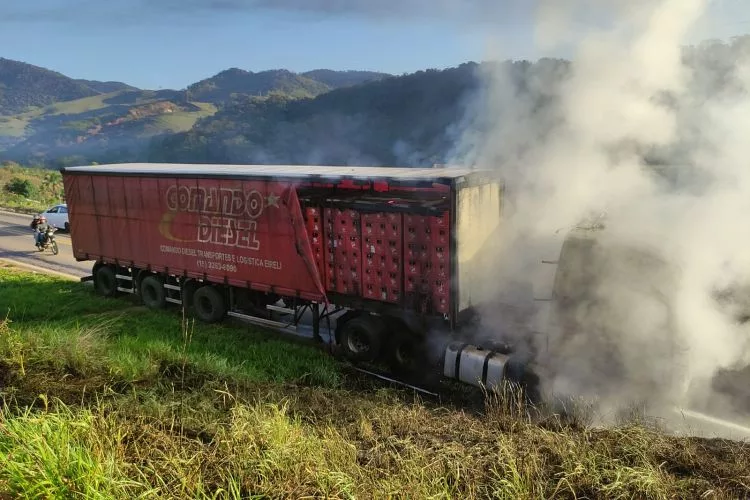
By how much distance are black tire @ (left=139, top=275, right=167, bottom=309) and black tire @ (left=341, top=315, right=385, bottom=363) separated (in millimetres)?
5602

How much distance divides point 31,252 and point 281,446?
21.4 meters

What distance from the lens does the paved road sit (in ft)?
64.3

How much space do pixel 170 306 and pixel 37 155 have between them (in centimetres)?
16313

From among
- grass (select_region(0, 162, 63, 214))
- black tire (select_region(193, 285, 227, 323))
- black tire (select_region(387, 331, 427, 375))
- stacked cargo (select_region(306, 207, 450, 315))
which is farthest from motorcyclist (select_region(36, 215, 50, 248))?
black tire (select_region(387, 331, 427, 375))

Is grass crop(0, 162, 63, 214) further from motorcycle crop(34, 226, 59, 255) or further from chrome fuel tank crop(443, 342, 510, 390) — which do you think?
chrome fuel tank crop(443, 342, 510, 390)

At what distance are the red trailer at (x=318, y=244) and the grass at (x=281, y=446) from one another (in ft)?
5.82

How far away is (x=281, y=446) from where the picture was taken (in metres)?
5.33

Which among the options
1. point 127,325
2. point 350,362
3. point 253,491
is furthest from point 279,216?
point 253,491

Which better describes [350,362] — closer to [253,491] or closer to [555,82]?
[253,491]

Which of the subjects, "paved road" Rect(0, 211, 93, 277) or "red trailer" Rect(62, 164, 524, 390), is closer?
"red trailer" Rect(62, 164, 524, 390)

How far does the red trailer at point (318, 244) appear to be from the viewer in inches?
366

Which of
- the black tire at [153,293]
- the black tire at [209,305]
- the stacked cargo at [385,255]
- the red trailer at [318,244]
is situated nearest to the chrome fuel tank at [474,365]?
the red trailer at [318,244]

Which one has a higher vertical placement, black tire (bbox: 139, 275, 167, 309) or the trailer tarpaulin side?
the trailer tarpaulin side

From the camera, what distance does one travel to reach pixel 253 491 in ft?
15.7
